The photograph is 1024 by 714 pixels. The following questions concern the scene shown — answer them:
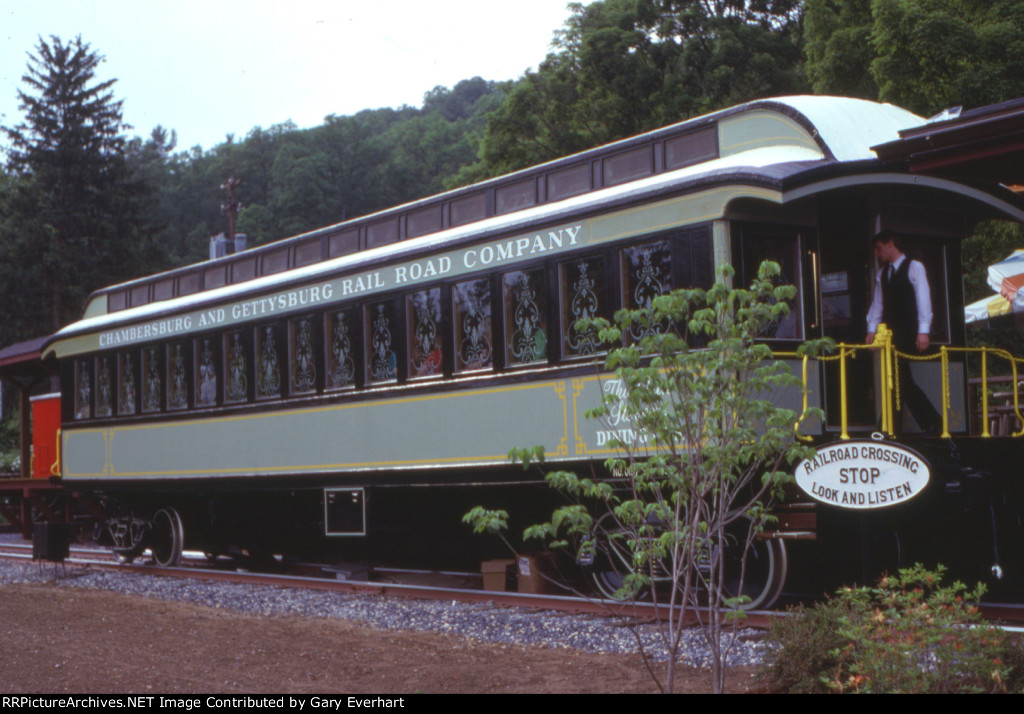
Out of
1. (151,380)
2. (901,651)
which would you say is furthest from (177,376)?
(901,651)

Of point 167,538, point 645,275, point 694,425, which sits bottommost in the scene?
point 167,538

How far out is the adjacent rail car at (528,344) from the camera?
368 inches

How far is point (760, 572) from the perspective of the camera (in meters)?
9.80

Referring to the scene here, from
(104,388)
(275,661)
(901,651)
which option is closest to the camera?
(901,651)

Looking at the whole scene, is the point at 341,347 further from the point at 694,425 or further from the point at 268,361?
the point at 694,425

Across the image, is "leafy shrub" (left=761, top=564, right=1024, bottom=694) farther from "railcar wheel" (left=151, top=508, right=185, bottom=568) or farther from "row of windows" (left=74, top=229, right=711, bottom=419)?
"railcar wheel" (left=151, top=508, right=185, bottom=568)

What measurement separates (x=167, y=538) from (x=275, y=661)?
895cm

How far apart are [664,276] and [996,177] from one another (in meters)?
2.44

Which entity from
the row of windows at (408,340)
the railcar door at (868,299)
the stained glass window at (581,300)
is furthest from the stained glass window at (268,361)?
the railcar door at (868,299)

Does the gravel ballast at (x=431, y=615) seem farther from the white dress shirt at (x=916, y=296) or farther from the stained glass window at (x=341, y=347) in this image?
the white dress shirt at (x=916, y=296)

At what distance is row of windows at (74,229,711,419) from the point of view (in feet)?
33.6

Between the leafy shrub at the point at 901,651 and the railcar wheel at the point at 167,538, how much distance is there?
1136 centimetres

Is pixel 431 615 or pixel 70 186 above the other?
pixel 70 186

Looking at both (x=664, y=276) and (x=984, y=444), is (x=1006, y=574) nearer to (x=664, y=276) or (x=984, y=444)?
(x=984, y=444)
